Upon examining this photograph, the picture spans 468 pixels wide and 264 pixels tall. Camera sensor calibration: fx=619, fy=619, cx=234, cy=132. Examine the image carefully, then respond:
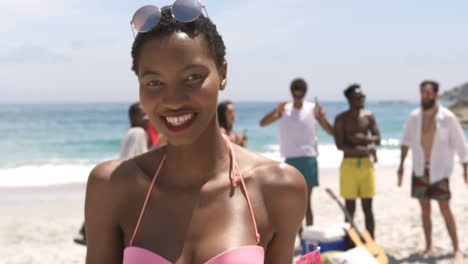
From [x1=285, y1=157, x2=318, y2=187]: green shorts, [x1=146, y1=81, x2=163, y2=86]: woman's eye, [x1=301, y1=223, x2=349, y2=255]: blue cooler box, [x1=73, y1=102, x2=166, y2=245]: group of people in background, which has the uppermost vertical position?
[x1=146, y1=81, x2=163, y2=86]: woman's eye

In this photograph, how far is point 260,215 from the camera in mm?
1614

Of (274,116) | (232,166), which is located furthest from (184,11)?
(274,116)

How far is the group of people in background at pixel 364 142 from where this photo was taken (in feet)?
21.1

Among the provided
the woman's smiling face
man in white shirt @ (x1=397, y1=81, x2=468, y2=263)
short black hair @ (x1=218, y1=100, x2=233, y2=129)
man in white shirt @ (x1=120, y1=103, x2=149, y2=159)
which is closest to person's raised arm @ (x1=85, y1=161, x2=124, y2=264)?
the woman's smiling face

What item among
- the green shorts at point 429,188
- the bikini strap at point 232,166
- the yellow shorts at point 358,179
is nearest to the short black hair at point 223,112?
the yellow shorts at point 358,179

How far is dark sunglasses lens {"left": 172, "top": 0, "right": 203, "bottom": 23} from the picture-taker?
154cm

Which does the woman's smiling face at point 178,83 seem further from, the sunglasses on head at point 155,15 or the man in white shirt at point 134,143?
the man in white shirt at point 134,143

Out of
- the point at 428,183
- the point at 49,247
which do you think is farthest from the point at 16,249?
the point at 428,183

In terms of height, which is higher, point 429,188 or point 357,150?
point 357,150

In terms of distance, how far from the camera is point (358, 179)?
6.81 meters

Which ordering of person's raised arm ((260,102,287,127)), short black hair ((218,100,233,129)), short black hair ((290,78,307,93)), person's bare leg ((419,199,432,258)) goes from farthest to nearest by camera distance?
person's raised arm ((260,102,287,127)), short black hair ((290,78,307,93)), person's bare leg ((419,199,432,258)), short black hair ((218,100,233,129))

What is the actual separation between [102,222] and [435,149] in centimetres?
544

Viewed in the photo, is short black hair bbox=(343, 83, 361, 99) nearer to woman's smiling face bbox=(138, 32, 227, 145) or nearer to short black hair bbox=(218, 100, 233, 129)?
short black hair bbox=(218, 100, 233, 129)

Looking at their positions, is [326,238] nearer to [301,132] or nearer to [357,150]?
[357,150]
